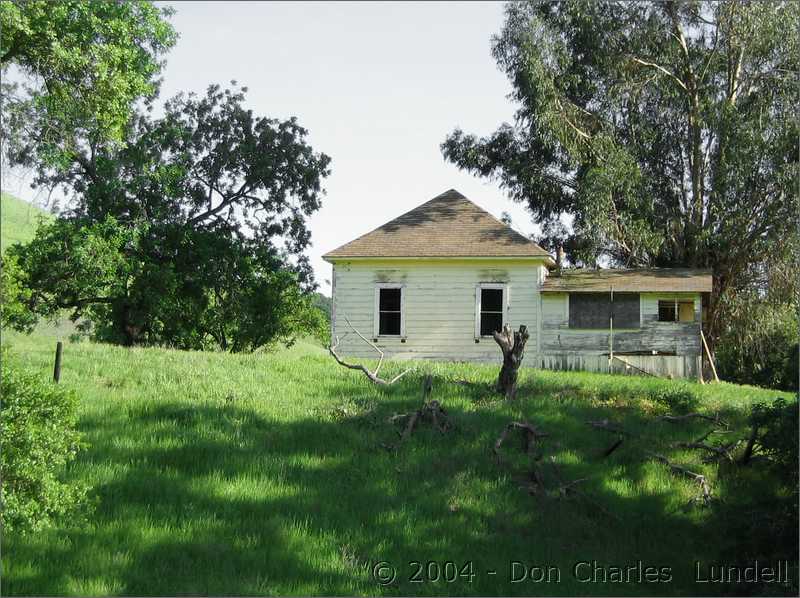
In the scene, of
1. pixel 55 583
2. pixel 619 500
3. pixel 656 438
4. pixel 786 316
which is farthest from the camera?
pixel 786 316

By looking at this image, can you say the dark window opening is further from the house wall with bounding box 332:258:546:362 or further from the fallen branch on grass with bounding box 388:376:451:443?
the fallen branch on grass with bounding box 388:376:451:443

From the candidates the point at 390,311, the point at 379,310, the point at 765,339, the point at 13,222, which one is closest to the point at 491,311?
the point at 390,311

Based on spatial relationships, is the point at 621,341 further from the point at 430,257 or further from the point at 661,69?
the point at 661,69

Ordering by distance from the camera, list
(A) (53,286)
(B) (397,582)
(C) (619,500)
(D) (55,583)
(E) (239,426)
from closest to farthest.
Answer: (D) (55,583) < (B) (397,582) < (C) (619,500) < (E) (239,426) < (A) (53,286)

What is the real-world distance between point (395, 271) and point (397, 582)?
58.2ft

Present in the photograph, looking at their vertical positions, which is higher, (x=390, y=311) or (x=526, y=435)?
(x=390, y=311)

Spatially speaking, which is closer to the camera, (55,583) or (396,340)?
(55,583)

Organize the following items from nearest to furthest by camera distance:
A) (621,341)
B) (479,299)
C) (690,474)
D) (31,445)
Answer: (31,445), (690,474), (621,341), (479,299)

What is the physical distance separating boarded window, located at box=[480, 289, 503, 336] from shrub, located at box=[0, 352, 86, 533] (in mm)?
18516

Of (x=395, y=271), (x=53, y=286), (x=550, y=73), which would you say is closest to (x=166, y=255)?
(x=53, y=286)

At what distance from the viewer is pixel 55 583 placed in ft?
30.7

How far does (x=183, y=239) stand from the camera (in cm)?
3050

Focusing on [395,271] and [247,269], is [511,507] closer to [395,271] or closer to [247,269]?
[395,271]

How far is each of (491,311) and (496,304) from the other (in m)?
0.28
